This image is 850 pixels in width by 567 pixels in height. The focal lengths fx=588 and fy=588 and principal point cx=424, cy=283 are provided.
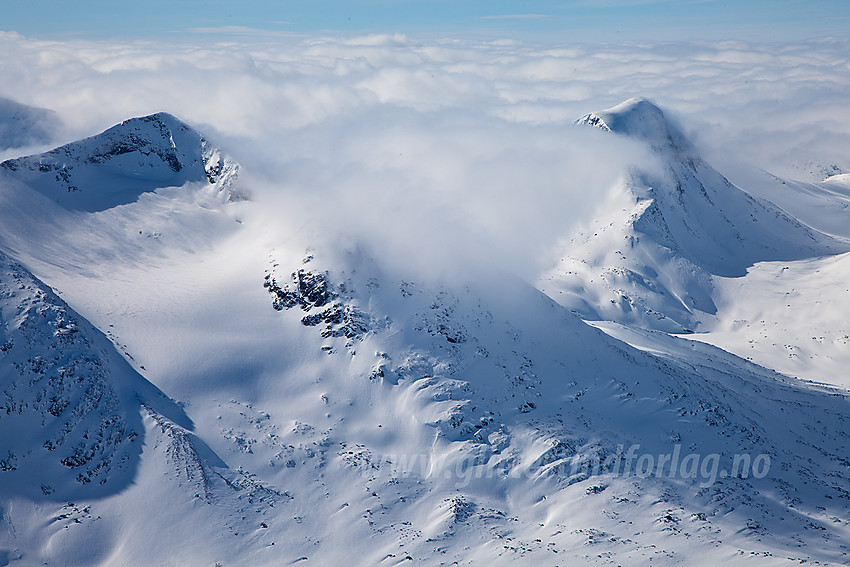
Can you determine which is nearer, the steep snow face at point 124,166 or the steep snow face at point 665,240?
the steep snow face at point 124,166

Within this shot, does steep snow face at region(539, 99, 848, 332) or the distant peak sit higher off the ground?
the distant peak

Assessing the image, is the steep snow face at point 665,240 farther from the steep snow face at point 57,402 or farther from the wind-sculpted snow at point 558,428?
the steep snow face at point 57,402

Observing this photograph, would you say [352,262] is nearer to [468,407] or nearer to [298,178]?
[468,407]

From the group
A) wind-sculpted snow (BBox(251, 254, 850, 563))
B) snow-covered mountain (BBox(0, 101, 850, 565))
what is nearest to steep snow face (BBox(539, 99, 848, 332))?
snow-covered mountain (BBox(0, 101, 850, 565))

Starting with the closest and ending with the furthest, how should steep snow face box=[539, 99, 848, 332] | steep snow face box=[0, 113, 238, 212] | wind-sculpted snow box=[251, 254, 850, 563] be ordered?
→ wind-sculpted snow box=[251, 254, 850, 563] → steep snow face box=[0, 113, 238, 212] → steep snow face box=[539, 99, 848, 332]

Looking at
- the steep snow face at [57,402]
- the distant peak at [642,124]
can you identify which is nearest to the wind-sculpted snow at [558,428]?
the steep snow face at [57,402]

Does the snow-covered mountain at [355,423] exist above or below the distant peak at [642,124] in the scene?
below

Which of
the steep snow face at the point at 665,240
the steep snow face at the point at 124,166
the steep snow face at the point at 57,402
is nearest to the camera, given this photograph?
the steep snow face at the point at 57,402

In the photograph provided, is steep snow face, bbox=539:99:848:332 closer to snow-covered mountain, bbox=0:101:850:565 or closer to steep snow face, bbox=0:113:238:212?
snow-covered mountain, bbox=0:101:850:565
